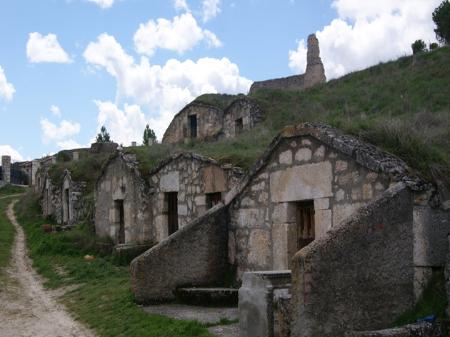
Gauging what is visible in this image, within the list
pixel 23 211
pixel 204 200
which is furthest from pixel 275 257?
pixel 23 211

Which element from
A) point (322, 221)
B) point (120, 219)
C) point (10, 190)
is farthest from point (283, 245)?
point (10, 190)

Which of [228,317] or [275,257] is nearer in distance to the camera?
[228,317]

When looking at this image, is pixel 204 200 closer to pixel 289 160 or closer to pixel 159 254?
pixel 159 254

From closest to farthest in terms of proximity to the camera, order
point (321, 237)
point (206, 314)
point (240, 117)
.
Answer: point (321, 237)
point (206, 314)
point (240, 117)

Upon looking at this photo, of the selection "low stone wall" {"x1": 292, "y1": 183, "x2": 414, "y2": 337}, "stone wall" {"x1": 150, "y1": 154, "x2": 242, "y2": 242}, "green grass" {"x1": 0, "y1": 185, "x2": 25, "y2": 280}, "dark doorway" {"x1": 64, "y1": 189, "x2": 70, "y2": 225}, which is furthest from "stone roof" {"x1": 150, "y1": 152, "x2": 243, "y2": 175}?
"dark doorway" {"x1": 64, "y1": 189, "x2": 70, "y2": 225}

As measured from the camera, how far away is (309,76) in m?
36.5

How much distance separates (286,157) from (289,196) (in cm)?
55

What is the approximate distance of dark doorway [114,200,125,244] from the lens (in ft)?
51.0

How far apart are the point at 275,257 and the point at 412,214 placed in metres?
2.68

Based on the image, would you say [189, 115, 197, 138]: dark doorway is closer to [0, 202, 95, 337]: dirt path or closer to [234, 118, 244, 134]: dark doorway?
[234, 118, 244, 134]: dark doorway

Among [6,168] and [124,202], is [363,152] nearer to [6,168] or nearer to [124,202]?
[124,202]

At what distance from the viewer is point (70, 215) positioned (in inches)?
856

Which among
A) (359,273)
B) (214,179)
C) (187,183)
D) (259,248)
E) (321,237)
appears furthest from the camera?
(187,183)

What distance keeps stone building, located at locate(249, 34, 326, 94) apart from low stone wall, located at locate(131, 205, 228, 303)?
27708 millimetres
